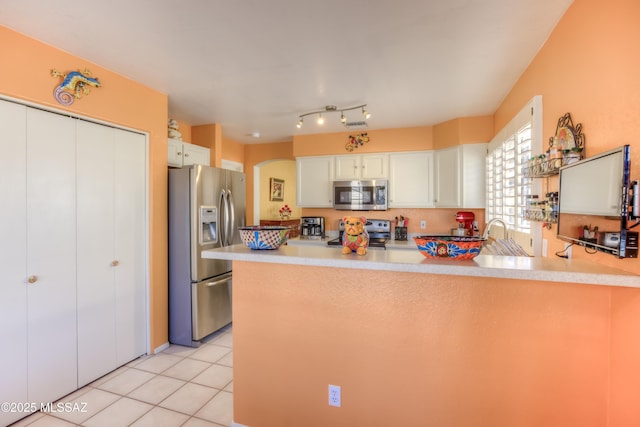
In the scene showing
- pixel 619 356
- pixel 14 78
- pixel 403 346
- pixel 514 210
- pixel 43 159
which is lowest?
pixel 403 346

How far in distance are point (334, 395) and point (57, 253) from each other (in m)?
2.22

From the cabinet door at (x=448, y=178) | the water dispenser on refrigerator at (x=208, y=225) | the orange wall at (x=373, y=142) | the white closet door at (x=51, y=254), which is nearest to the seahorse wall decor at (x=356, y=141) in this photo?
the orange wall at (x=373, y=142)

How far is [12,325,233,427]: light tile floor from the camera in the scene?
2.02 m

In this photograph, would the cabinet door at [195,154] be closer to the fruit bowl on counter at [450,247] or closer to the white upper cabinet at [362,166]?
the white upper cabinet at [362,166]

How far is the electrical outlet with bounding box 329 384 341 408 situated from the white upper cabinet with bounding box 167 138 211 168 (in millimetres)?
2865

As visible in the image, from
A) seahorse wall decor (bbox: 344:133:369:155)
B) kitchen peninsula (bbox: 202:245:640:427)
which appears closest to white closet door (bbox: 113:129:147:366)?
kitchen peninsula (bbox: 202:245:640:427)

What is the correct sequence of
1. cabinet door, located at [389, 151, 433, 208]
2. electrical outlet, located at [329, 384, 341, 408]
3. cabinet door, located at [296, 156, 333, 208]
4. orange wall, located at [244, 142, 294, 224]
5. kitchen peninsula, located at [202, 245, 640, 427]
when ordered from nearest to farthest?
kitchen peninsula, located at [202, 245, 640, 427] < electrical outlet, located at [329, 384, 341, 408] < cabinet door, located at [389, 151, 433, 208] < cabinet door, located at [296, 156, 333, 208] < orange wall, located at [244, 142, 294, 224]

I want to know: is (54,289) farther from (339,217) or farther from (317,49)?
(339,217)

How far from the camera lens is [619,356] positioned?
1192 millimetres

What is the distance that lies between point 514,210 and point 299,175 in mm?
2908

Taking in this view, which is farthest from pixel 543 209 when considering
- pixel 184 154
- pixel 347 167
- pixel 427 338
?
pixel 184 154

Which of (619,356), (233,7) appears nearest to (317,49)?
(233,7)

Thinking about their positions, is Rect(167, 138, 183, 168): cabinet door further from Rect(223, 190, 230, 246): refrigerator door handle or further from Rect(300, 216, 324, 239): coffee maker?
Rect(300, 216, 324, 239): coffee maker

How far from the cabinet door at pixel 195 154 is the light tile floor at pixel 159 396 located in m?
2.14
